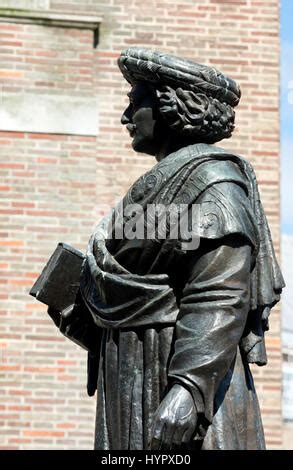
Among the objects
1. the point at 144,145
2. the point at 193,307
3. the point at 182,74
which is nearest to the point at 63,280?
the point at 144,145

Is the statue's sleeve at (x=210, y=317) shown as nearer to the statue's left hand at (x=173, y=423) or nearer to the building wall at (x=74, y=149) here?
the statue's left hand at (x=173, y=423)

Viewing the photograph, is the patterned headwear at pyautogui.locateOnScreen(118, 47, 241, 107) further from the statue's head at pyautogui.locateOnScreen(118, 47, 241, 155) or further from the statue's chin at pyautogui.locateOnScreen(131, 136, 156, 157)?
the statue's chin at pyautogui.locateOnScreen(131, 136, 156, 157)

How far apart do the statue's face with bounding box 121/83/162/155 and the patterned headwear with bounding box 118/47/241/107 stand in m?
0.08

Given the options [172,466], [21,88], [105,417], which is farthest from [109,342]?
[21,88]

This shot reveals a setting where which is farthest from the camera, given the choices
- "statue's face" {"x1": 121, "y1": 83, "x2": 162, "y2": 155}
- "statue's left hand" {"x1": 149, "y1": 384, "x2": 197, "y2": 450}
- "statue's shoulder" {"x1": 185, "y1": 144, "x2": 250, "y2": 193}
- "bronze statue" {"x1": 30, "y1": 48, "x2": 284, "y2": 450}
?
"statue's face" {"x1": 121, "y1": 83, "x2": 162, "y2": 155}

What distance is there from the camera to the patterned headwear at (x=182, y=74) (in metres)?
5.12

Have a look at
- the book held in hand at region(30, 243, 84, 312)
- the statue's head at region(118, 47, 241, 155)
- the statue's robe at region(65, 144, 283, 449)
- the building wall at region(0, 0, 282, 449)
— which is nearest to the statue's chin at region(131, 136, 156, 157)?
the statue's head at region(118, 47, 241, 155)

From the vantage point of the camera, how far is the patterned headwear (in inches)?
201

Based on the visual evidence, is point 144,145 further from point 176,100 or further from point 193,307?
point 193,307

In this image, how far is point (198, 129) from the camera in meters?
5.14

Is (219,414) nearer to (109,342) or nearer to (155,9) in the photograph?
(109,342)

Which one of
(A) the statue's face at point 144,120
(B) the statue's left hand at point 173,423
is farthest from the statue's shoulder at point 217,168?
(B) the statue's left hand at point 173,423

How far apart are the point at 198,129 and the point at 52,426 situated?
5961mm

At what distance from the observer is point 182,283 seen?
499cm
